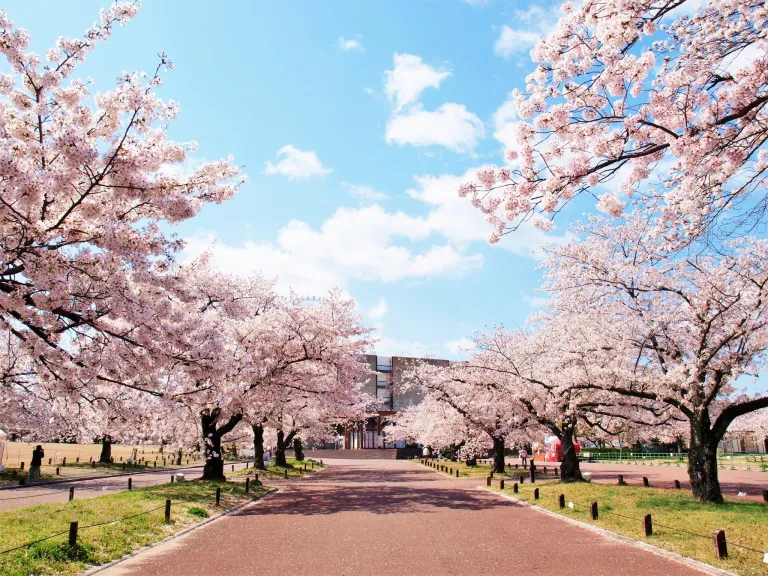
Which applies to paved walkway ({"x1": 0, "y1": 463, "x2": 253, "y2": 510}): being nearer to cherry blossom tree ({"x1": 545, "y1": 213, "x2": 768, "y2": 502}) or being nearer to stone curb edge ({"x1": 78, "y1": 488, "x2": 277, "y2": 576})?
stone curb edge ({"x1": 78, "y1": 488, "x2": 277, "y2": 576})

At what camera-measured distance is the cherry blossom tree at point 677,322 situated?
53.0 ft

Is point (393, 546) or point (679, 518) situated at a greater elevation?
point (679, 518)

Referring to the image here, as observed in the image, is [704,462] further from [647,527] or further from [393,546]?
[393,546]

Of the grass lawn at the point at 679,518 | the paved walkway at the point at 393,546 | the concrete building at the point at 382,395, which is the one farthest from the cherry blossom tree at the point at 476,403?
the concrete building at the point at 382,395

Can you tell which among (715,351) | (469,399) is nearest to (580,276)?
(715,351)

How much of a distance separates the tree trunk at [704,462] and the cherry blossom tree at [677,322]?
0.10 ft

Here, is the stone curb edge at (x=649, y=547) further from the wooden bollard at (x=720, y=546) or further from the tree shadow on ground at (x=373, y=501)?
the tree shadow on ground at (x=373, y=501)

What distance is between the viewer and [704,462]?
16562mm

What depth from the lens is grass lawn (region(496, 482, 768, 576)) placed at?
9.90m

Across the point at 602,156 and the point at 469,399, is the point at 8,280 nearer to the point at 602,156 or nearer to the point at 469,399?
the point at 602,156

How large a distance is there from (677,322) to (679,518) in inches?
281

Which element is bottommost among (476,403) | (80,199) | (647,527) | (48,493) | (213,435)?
(48,493)

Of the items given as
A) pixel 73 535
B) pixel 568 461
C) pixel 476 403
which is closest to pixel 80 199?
pixel 73 535

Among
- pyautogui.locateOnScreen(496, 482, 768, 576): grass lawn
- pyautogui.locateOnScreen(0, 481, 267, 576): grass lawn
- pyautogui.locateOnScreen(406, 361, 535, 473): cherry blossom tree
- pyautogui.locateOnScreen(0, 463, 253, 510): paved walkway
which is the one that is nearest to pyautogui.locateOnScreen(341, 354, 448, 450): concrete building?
pyautogui.locateOnScreen(406, 361, 535, 473): cherry blossom tree
